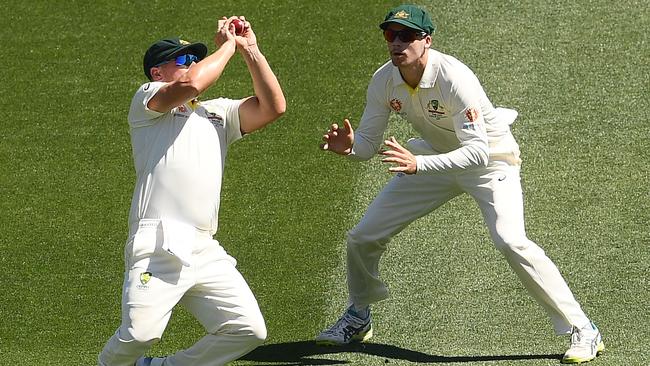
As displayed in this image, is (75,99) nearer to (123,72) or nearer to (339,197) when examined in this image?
(123,72)

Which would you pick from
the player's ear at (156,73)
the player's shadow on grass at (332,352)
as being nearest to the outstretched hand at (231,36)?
the player's ear at (156,73)

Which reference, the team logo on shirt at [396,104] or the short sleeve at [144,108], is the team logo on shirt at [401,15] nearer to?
the team logo on shirt at [396,104]

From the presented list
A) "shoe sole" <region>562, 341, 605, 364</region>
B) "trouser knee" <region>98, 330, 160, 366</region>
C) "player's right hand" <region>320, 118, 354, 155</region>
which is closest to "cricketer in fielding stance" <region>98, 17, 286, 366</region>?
"trouser knee" <region>98, 330, 160, 366</region>

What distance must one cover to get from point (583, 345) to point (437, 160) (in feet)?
5.20

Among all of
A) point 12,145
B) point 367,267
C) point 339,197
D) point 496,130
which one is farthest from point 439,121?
point 12,145

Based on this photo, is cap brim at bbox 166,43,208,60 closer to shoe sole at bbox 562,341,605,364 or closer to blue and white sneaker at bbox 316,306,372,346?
blue and white sneaker at bbox 316,306,372,346

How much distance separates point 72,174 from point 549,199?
4.18 metres

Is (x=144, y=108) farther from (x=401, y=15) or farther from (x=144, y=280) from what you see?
(x=401, y=15)

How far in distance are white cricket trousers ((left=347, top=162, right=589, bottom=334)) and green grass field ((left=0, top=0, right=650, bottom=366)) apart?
39cm

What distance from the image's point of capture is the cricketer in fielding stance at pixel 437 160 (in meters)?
7.88

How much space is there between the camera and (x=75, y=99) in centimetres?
1198

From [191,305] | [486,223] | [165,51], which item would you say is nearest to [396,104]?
[486,223]

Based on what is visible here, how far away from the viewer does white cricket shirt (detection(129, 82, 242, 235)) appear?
735 centimetres

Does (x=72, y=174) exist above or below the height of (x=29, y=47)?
below
